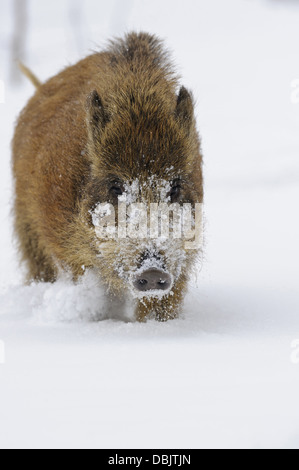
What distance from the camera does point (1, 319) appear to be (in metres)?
5.05

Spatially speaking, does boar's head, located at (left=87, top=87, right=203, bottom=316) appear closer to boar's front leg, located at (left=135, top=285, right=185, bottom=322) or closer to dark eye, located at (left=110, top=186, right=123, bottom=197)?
dark eye, located at (left=110, top=186, right=123, bottom=197)

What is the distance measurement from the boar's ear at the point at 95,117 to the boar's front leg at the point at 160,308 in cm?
131

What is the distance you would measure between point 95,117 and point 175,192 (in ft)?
2.64

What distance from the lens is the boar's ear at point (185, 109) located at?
16.3 feet

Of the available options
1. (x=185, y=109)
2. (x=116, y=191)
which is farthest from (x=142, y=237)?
(x=185, y=109)

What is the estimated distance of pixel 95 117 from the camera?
192 inches

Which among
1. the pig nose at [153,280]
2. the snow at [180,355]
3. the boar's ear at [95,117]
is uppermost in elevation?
the boar's ear at [95,117]

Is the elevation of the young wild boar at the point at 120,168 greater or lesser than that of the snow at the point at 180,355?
greater

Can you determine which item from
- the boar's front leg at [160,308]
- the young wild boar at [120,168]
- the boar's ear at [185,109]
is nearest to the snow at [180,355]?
the boar's front leg at [160,308]

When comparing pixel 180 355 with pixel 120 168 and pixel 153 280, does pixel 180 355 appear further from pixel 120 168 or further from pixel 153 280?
pixel 120 168

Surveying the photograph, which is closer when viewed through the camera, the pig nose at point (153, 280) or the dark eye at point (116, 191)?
the pig nose at point (153, 280)

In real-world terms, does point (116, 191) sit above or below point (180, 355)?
above

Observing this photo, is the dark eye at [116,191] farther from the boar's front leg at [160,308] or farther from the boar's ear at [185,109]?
the boar's front leg at [160,308]

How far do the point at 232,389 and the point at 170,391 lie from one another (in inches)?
11.8
